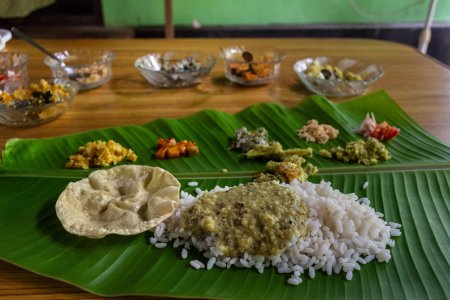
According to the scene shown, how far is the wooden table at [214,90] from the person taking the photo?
3162 millimetres

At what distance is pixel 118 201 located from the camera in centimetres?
215

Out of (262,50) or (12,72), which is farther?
(262,50)

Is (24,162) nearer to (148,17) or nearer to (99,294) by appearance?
(99,294)

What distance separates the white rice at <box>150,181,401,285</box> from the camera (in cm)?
183

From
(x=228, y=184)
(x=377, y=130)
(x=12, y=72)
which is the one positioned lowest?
(x=228, y=184)

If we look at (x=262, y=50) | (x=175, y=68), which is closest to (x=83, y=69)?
(x=175, y=68)

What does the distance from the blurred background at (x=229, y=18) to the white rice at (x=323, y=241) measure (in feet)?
17.0

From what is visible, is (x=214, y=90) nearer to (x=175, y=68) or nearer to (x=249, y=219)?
(x=175, y=68)

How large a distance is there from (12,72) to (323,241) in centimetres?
294

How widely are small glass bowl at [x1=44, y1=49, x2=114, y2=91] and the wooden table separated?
0.26 feet

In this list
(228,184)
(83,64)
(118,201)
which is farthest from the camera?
(83,64)

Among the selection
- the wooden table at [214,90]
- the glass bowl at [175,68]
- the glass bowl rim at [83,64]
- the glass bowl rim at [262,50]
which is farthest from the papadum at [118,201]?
the glass bowl rim at [262,50]

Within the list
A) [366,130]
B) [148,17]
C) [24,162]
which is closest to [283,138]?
[366,130]

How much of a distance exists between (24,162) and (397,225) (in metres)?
2.19
